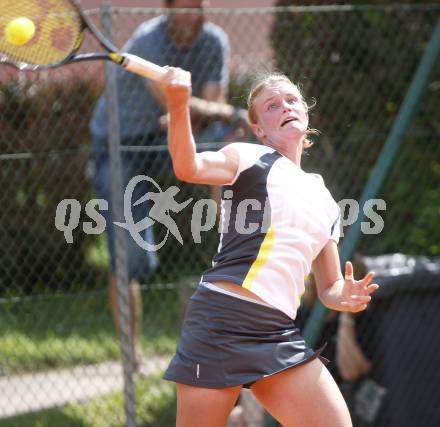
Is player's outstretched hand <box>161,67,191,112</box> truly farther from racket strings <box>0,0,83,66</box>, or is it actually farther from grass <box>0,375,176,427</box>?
grass <box>0,375,176,427</box>

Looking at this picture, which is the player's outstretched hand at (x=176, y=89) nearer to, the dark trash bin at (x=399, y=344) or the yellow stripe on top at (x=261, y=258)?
the yellow stripe on top at (x=261, y=258)

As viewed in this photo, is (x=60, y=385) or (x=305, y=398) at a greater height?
(x=305, y=398)

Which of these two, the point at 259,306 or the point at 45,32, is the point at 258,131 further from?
the point at 45,32

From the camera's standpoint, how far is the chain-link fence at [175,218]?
4.48 metres

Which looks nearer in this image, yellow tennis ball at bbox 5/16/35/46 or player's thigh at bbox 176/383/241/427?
player's thigh at bbox 176/383/241/427

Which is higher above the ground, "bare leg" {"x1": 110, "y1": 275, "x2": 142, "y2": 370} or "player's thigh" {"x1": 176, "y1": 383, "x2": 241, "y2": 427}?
"player's thigh" {"x1": 176, "y1": 383, "x2": 241, "y2": 427}

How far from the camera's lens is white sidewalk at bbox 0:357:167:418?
471 centimetres

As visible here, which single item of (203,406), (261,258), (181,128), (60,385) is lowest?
(60,385)

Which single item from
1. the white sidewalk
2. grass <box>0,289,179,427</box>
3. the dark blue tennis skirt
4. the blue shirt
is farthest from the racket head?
the white sidewalk

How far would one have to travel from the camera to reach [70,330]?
202 inches

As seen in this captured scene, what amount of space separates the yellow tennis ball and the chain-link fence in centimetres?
96

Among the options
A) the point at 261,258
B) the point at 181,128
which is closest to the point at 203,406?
the point at 261,258

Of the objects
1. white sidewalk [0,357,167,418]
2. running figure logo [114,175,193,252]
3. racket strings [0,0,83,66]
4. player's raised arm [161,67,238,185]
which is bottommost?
white sidewalk [0,357,167,418]

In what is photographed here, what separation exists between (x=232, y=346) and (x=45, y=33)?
1323 mm
